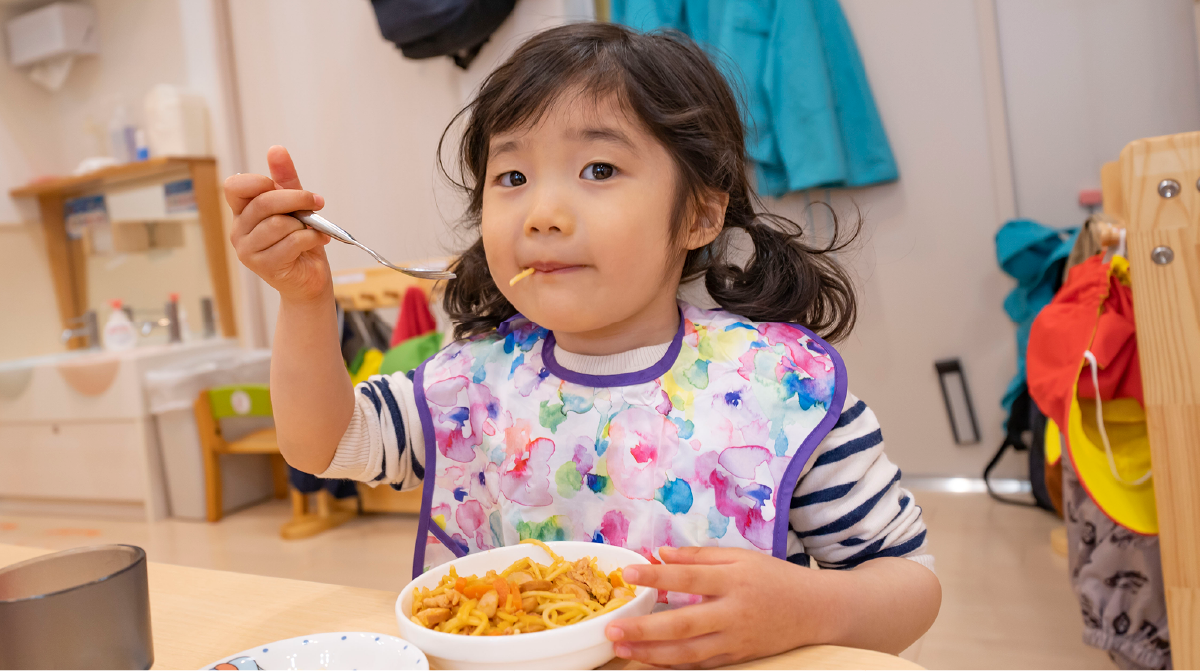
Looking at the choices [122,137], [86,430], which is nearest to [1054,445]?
[86,430]

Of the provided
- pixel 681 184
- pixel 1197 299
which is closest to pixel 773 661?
pixel 681 184

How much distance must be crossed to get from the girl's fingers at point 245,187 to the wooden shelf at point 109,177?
2.92 m

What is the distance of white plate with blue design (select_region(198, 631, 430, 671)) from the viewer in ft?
1.53

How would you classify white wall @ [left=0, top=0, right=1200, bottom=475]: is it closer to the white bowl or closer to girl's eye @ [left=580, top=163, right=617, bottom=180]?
girl's eye @ [left=580, top=163, right=617, bottom=180]

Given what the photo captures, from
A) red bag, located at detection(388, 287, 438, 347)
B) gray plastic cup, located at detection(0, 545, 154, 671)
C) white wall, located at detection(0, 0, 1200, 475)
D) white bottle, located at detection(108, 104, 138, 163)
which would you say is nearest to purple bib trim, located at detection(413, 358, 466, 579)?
gray plastic cup, located at detection(0, 545, 154, 671)

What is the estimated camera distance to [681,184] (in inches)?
30.6

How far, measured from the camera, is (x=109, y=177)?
3416mm

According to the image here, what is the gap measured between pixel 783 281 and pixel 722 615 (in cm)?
48

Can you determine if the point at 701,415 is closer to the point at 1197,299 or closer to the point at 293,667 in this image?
the point at 293,667

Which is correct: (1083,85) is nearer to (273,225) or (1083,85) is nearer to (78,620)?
(273,225)

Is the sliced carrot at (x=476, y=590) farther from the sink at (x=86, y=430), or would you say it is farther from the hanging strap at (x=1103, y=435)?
the sink at (x=86, y=430)

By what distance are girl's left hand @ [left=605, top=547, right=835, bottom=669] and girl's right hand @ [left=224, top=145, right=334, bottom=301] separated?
361 mm

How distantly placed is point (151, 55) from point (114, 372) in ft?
4.28

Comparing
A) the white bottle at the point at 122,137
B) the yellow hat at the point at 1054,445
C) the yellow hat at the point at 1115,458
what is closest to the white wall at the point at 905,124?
the white bottle at the point at 122,137
